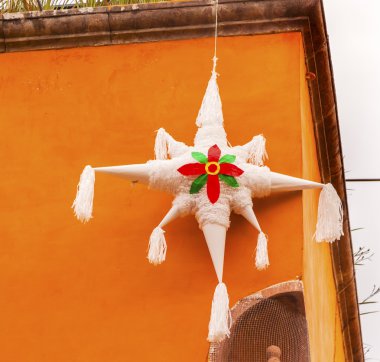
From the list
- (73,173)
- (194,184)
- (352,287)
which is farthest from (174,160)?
(352,287)

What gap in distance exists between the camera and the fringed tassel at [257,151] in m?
8.38

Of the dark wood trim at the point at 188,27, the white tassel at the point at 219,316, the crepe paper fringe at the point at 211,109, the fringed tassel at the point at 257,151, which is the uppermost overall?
the dark wood trim at the point at 188,27

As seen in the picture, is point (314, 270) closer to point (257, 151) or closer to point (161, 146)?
point (257, 151)

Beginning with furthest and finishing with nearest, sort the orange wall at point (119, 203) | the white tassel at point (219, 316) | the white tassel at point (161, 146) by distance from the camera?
the white tassel at point (161, 146) → the orange wall at point (119, 203) → the white tassel at point (219, 316)

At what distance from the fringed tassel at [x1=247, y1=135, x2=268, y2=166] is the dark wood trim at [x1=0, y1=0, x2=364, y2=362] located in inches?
32.1

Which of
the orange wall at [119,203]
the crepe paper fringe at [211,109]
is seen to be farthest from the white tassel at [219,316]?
the crepe paper fringe at [211,109]

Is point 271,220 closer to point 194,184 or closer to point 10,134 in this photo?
point 194,184

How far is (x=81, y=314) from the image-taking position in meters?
8.45

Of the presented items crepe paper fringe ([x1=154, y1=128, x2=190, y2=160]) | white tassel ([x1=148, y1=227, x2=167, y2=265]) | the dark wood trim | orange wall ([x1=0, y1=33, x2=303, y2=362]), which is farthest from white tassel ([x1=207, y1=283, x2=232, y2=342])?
the dark wood trim

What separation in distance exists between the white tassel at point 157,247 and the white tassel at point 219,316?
0.39 meters

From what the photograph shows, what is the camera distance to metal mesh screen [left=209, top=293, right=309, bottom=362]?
8258 mm

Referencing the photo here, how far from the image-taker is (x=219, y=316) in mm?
7891

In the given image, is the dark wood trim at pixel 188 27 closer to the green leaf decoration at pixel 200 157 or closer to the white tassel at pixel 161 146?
the white tassel at pixel 161 146

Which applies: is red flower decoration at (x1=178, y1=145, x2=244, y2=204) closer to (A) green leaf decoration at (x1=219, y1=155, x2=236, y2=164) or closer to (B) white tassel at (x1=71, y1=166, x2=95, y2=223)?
(A) green leaf decoration at (x1=219, y1=155, x2=236, y2=164)
